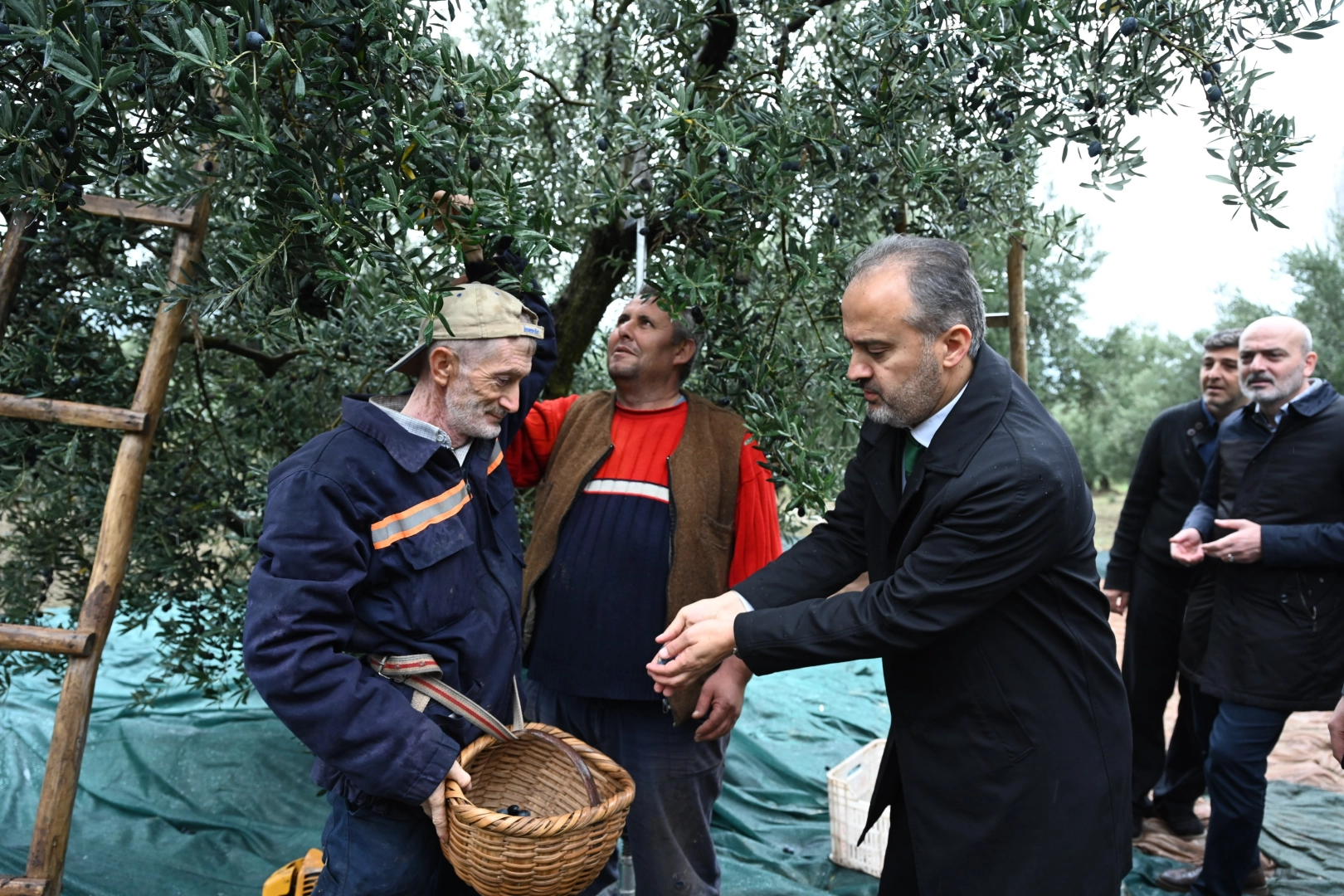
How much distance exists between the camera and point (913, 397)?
2.44m

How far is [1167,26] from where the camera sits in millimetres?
2588

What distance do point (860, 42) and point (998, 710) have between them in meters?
1.89

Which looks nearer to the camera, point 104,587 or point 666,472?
point 104,587

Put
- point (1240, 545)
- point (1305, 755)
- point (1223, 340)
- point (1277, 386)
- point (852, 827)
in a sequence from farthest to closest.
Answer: point (1305, 755) → point (1223, 340) → point (852, 827) → point (1277, 386) → point (1240, 545)

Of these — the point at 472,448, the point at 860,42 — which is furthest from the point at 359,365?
the point at 860,42

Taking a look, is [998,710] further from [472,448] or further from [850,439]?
[850,439]

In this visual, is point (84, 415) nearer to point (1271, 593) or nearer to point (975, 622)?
point (975, 622)

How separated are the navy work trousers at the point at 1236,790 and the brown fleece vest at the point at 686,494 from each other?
2323 mm

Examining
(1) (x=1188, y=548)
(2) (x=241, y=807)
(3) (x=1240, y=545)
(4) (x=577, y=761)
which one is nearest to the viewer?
(4) (x=577, y=761)

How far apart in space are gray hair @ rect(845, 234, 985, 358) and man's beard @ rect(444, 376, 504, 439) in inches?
41.3

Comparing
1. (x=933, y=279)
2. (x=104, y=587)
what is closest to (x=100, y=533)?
(x=104, y=587)

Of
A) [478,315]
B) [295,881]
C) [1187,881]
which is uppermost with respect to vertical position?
[478,315]

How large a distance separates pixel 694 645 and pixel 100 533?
83.7 inches

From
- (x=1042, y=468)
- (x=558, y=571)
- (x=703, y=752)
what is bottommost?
(x=703, y=752)
